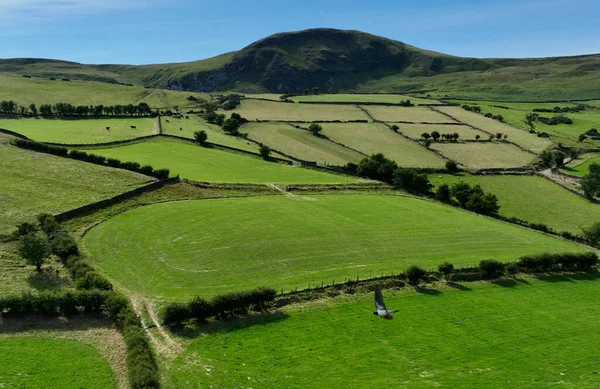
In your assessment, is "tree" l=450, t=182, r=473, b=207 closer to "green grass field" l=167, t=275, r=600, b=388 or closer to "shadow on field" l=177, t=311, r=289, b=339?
"green grass field" l=167, t=275, r=600, b=388

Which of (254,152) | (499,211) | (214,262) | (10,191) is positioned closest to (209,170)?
(254,152)

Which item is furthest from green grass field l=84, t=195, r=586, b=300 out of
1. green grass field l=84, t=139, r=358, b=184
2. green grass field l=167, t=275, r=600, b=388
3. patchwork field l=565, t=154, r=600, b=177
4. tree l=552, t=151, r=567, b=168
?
tree l=552, t=151, r=567, b=168

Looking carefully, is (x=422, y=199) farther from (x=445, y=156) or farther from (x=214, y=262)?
(x=214, y=262)

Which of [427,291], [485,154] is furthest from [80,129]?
[485,154]

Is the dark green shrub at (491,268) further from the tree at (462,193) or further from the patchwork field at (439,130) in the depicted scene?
the patchwork field at (439,130)

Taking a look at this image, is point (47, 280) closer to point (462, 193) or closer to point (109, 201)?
point (109, 201)

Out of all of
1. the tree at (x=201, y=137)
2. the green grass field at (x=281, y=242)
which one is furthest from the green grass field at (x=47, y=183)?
the tree at (x=201, y=137)
